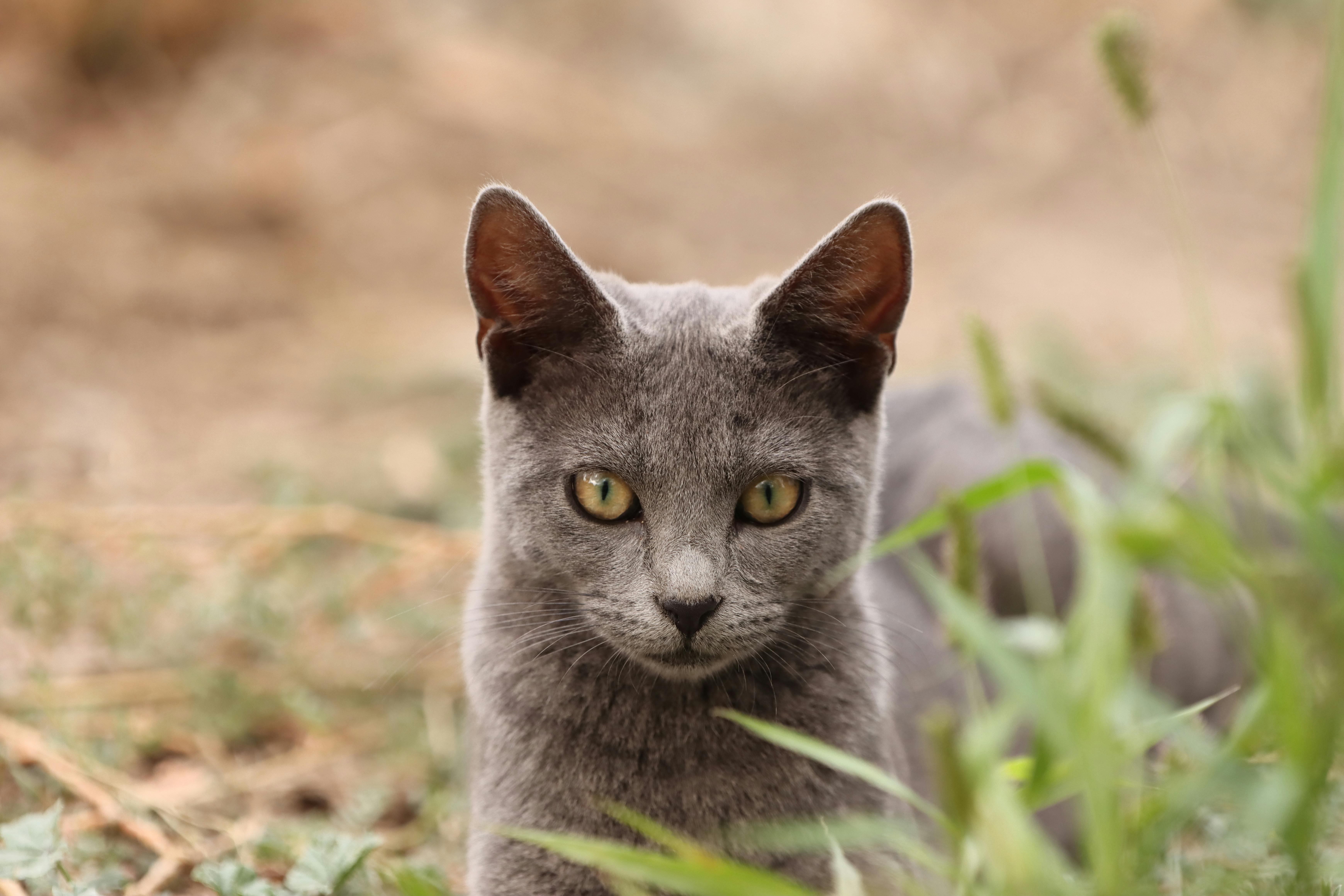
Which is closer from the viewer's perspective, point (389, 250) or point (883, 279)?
point (883, 279)

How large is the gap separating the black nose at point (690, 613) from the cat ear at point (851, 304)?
0.39 metres

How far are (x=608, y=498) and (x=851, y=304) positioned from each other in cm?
43

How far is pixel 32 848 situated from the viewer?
1.39 m

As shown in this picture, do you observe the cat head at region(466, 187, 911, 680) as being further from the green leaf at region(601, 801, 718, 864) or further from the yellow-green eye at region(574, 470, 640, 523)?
the green leaf at region(601, 801, 718, 864)

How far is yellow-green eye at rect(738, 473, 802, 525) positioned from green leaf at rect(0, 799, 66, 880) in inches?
37.9

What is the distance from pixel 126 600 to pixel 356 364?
2388 millimetres

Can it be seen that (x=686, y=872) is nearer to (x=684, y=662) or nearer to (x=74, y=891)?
(x=684, y=662)

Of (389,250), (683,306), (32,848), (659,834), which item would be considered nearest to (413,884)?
(659,834)

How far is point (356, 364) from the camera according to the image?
16.2 ft

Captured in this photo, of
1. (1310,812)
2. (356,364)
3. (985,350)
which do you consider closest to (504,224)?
(985,350)

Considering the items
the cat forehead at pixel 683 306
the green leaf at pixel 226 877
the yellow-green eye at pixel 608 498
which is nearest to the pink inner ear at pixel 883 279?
the cat forehead at pixel 683 306

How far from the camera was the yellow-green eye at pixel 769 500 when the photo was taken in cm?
150

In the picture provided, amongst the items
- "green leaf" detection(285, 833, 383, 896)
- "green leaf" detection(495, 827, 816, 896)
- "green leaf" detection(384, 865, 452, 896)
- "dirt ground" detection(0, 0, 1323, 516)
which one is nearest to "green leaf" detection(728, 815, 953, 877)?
"green leaf" detection(495, 827, 816, 896)

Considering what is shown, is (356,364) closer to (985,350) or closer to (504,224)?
(504,224)
